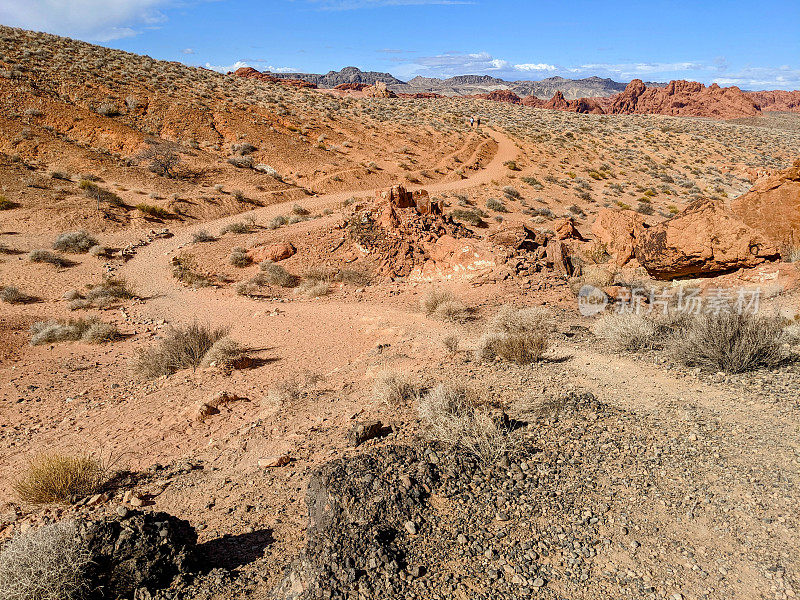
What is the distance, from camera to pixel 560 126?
4431cm

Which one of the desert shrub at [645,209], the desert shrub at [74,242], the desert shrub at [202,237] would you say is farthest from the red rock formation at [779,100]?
the desert shrub at [74,242]

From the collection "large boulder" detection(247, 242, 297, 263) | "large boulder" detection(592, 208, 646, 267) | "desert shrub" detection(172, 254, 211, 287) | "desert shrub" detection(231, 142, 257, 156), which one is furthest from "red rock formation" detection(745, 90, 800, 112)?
"desert shrub" detection(172, 254, 211, 287)

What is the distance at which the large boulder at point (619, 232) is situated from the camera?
12.0m

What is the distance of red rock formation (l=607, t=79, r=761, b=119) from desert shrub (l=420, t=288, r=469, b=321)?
300 feet

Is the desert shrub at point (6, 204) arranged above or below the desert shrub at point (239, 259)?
above

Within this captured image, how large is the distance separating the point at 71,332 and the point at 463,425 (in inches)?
395

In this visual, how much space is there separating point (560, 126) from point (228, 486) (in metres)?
47.6

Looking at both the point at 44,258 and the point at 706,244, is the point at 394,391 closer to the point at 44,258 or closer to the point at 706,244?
the point at 706,244

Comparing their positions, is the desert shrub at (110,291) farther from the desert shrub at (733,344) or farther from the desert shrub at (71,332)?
the desert shrub at (733,344)

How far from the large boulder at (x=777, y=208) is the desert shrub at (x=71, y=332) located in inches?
585

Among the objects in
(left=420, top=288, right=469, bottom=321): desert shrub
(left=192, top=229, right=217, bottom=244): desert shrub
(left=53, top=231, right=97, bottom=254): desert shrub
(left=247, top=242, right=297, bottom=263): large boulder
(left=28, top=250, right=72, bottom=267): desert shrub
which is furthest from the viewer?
(left=192, top=229, right=217, bottom=244): desert shrub

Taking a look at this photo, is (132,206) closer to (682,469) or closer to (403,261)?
(403,261)

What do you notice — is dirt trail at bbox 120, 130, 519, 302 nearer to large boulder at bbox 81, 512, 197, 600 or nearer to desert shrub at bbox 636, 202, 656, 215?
desert shrub at bbox 636, 202, 656, 215

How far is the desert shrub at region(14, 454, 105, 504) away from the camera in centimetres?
458
